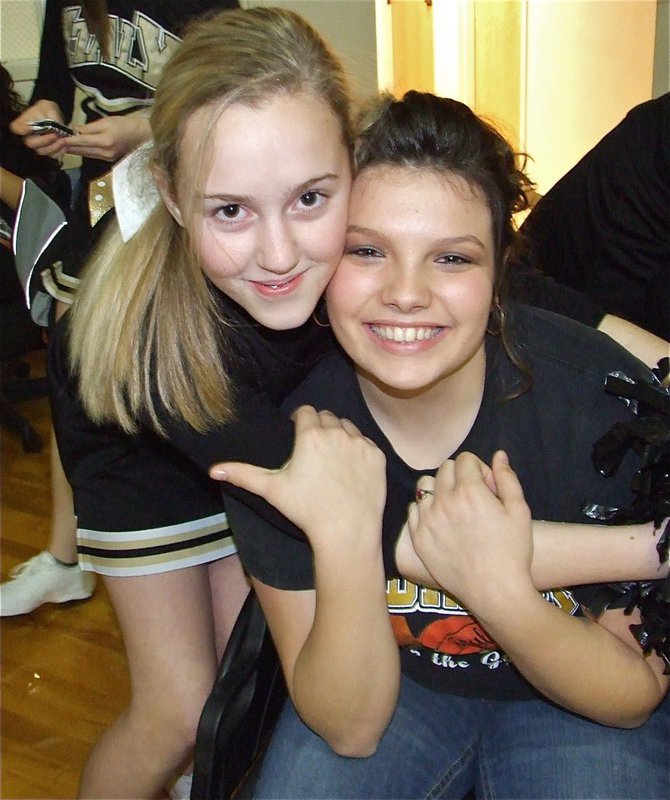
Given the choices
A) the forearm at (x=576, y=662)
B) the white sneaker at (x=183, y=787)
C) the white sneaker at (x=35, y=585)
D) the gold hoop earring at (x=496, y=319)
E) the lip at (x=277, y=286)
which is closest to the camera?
the forearm at (x=576, y=662)

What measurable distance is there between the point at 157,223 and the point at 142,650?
32.1 inches

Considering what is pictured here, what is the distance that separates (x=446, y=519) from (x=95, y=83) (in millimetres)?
1362

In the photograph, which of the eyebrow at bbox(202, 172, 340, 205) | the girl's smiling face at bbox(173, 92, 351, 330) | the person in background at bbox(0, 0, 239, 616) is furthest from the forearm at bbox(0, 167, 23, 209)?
the eyebrow at bbox(202, 172, 340, 205)

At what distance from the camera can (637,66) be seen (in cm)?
439

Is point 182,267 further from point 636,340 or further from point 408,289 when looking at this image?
point 636,340

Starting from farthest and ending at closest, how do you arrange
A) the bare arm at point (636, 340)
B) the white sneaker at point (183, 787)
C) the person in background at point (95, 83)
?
the white sneaker at point (183, 787)
the person in background at point (95, 83)
the bare arm at point (636, 340)

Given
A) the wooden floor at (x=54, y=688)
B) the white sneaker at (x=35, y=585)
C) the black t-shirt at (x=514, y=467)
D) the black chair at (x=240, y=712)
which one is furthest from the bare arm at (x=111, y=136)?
the wooden floor at (x=54, y=688)

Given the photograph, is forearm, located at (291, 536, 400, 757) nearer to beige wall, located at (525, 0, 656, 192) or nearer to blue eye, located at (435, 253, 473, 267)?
blue eye, located at (435, 253, 473, 267)

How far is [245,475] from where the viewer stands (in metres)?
1.21

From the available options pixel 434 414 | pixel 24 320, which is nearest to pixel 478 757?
pixel 434 414

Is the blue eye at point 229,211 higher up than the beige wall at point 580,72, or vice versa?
the blue eye at point 229,211

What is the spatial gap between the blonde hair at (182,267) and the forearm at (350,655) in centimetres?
29

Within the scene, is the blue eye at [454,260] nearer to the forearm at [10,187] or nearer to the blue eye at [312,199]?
the blue eye at [312,199]

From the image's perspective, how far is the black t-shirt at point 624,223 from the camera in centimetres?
162
